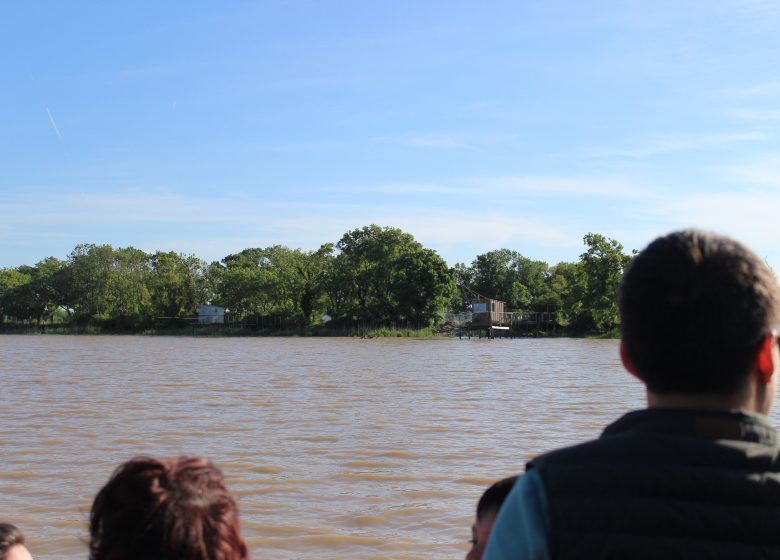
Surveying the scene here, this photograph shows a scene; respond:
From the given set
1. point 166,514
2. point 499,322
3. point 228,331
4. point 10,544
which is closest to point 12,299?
point 228,331

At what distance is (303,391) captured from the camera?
1977 cm

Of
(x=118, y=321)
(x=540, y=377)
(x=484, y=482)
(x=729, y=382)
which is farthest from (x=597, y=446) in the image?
(x=118, y=321)

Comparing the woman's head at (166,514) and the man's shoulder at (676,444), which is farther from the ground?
the man's shoulder at (676,444)

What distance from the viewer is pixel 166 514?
155cm

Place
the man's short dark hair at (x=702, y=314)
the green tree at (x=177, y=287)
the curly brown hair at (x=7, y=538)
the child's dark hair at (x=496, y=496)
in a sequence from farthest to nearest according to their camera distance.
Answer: the green tree at (x=177, y=287) → the curly brown hair at (x=7, y=538) → the child's dark hair at (x=496, y=496) → the man's short dark hair at (x=702, y=314)

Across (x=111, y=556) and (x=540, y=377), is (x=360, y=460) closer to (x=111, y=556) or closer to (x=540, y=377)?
(x=111, y=556)

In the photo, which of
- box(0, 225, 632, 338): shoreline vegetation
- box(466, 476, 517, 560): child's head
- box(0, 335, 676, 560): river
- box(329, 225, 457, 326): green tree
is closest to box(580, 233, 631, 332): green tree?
box(0, 225, 632, 338): shoreline vegetation

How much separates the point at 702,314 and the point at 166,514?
105cm

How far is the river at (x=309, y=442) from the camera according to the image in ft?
24.4

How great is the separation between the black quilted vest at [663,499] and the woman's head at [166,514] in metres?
0.65

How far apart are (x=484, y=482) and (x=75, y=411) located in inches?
368

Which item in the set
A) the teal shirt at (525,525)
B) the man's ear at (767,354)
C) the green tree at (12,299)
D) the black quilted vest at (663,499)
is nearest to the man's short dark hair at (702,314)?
the man's ear at (767,354)

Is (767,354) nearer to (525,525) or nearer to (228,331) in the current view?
(525,525)

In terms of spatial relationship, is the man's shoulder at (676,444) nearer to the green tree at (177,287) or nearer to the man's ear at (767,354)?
the man's ear at (767,354)
